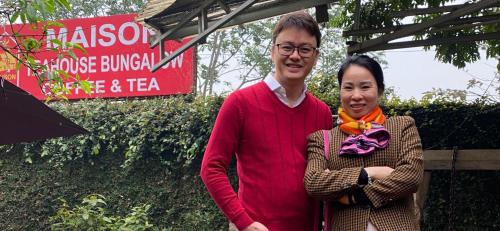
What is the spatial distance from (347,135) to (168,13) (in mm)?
3042

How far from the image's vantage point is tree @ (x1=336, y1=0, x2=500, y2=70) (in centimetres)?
499

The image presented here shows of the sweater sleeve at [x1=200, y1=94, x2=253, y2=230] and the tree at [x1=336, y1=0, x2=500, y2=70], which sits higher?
the tree at [x1=336, y1=0, x2=500, y2=70]

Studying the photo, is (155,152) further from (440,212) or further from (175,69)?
(440,212)

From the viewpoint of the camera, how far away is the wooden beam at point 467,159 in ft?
12.9

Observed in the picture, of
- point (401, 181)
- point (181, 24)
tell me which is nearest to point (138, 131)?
point (181, 24)

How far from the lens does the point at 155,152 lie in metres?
7.31

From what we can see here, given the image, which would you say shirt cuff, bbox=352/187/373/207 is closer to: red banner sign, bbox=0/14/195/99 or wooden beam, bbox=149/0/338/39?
wooden beam, bbox=149/0/338/39

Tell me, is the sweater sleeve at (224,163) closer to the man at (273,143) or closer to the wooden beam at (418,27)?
the man at (273,143)

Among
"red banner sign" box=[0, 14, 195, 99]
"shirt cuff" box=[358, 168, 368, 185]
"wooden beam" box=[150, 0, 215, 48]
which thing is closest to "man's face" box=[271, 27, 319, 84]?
"shirt cuff" box=[358, 168, 368, 185]

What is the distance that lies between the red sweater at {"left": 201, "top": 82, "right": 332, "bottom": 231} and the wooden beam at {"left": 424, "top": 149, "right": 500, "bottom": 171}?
2.27m

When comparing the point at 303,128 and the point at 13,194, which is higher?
the point at 303,128

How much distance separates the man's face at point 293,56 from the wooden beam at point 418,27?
7.60 feet

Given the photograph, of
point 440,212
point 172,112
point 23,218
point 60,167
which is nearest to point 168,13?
point 172,112

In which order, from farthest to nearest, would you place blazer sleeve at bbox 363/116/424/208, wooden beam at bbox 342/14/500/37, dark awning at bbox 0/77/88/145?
1. wooden beam at bbox 342/14/500/37
2. dark awning at bbox 0/77/88/145
3. blazer sleeve at bbox 363/116/424/208
